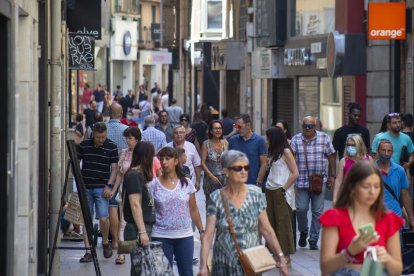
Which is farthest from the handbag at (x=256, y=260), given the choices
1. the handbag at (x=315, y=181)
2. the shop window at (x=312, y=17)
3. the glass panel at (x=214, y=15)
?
the glass panel at (x=214, y=15)

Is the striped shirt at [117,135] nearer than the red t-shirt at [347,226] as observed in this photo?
No

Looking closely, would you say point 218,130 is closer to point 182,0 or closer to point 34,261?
point 34,261

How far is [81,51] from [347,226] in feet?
41.6

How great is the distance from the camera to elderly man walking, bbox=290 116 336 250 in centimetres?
1647

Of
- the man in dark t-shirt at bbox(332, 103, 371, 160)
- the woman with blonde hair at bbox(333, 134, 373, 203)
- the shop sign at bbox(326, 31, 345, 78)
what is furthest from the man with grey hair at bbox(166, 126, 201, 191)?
the shop sign at bbox(326, 31, 345, 78)

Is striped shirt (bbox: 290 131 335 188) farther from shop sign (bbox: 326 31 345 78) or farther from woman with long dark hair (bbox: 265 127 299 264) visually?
shop sign (bbox: 326 31 345 78)

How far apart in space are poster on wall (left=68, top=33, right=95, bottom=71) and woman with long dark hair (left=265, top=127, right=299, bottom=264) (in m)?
5.19

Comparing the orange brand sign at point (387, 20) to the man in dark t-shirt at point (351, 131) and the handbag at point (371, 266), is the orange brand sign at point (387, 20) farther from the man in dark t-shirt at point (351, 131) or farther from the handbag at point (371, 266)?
the handbag at point (371, 266)

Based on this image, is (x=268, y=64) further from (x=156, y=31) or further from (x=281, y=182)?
(x=156, y=31)

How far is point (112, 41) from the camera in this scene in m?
72.7

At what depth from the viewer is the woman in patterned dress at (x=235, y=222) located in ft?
30.2

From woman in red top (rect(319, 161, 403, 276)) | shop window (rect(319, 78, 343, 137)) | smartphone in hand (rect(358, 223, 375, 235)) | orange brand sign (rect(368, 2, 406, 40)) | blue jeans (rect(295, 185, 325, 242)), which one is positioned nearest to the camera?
smartphone in hand (rect(358, 223, 375, 235))
